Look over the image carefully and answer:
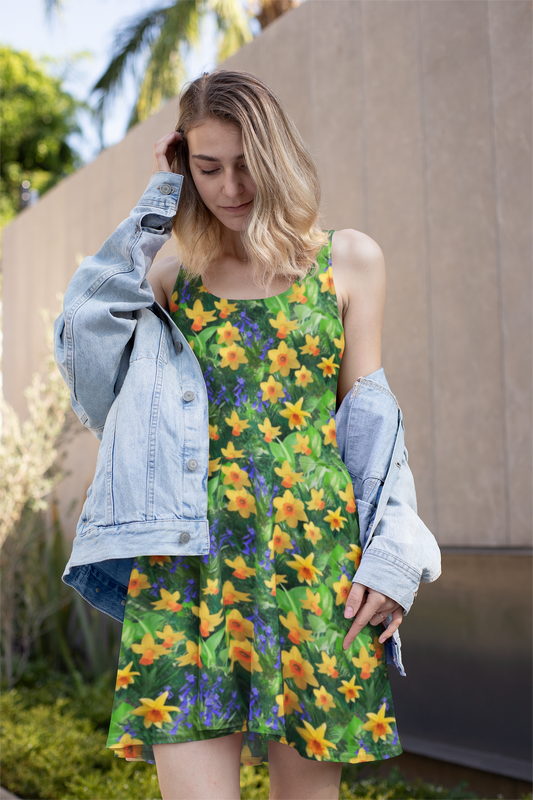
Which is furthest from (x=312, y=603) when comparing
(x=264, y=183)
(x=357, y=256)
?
(x=264, y=183)

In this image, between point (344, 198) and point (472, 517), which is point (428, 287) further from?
point (472, 517)

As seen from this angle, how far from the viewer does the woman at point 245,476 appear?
4.77ft

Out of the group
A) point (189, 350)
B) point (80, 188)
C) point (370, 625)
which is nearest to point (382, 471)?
point (370, 625)

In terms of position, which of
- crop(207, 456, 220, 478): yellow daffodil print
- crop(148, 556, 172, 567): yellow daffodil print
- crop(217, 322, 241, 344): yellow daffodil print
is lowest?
crop(148, 556, 172, 567): yellow daffodil print

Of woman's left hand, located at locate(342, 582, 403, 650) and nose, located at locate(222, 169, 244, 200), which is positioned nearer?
woman's left hand, located at locate(342, 582, 403, 650)

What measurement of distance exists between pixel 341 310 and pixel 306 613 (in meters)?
0.67

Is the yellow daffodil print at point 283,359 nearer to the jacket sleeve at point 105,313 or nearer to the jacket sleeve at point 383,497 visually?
the jacket sleeve at point 383,497

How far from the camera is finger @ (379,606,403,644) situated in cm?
148

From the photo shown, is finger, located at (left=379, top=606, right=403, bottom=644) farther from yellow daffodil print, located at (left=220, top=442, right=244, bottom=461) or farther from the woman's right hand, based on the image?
the woman's right hand

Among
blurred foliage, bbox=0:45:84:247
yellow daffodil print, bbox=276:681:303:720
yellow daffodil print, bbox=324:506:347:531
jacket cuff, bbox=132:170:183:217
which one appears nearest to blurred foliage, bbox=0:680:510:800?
yellow daffodil print, bbox=276:681:303:720

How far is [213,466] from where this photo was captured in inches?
61.8

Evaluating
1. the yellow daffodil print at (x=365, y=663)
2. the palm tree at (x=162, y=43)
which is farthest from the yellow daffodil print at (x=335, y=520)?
the palm tree at (x=162, y=43)

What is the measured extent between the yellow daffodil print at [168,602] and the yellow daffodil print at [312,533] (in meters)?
0.29

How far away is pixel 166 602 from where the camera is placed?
148cm
